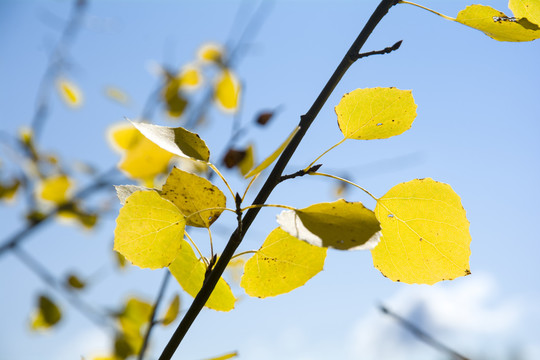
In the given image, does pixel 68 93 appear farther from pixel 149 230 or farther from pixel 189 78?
pixel 149 230

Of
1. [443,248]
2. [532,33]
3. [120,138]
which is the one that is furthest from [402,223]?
[120,138]

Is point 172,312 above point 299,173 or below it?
below

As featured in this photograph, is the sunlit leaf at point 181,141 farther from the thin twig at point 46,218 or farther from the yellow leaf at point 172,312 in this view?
the thin twig at point 46,218

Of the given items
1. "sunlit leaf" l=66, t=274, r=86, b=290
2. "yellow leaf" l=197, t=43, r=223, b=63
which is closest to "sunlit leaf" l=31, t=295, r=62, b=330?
"sunlit leaf" l=66, t=274, r=86, b=290

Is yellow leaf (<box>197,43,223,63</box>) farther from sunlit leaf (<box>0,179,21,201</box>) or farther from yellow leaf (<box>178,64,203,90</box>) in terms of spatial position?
sunlit leaf (<box>0,179,21,201</box>)

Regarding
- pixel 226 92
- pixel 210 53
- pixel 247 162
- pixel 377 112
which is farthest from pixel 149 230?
pixel 210 53
